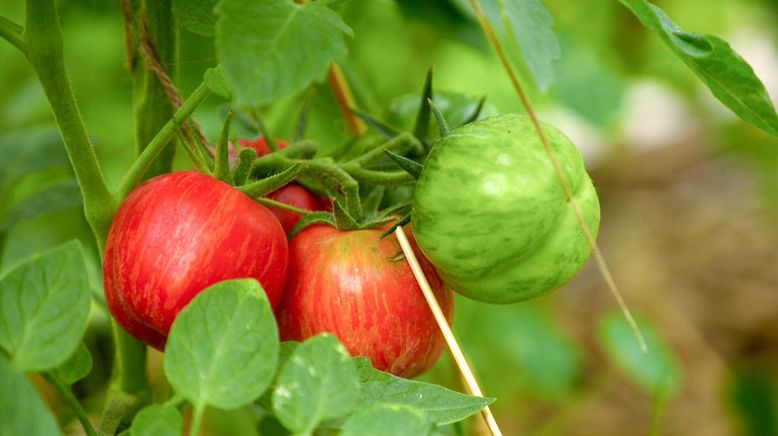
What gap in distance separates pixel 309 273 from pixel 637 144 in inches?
105

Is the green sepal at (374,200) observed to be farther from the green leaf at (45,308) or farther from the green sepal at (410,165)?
the green leaf at (45,308)

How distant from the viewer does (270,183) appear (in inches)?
21.8

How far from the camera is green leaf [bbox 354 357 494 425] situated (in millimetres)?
472

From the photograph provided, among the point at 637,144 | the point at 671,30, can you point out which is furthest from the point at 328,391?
the point at 637,144

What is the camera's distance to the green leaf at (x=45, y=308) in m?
0.40

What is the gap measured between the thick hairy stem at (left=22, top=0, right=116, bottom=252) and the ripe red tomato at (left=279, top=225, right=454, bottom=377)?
137mm

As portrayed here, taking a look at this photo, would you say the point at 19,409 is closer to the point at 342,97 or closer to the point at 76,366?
the point at 76,366

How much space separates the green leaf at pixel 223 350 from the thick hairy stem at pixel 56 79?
167 mm

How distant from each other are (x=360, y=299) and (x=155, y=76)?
21 cm

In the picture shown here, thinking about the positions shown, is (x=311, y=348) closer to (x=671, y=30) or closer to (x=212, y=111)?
(x=671, y=30)

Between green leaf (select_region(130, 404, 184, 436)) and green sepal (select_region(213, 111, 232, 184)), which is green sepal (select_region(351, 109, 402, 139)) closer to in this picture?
green sepal (select_region(213, 111, 232, 184))

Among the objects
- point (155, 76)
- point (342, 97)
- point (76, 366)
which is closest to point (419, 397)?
point (76, 366)

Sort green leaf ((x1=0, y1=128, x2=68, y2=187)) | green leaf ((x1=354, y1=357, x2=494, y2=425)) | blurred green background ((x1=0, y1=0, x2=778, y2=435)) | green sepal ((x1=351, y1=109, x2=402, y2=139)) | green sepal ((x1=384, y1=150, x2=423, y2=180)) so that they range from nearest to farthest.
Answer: green leaf ((x1=354, y1=357, x2=494, y2=425)) → green sepal ((x1=384, y1=150, x2=423, y2=180)) → green sepal ((x1=351, y1=109, x2=402, y2=139)) → green leaf ((x1=0, y1=128, x2=68, y2=187)) → blurred green background ((x1=0, y1=0, x2=778, y2=435))

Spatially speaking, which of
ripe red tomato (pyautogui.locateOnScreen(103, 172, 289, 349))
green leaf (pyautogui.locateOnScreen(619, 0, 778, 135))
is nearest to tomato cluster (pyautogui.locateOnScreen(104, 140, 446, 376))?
ripe red tomato (pyautogui.locateOnScreen(103, 172, 289, 349))
